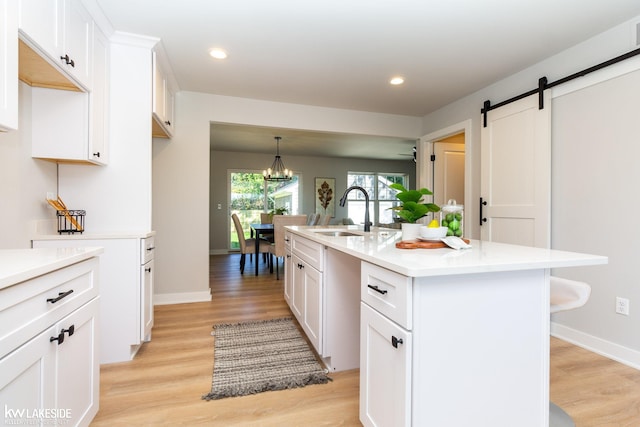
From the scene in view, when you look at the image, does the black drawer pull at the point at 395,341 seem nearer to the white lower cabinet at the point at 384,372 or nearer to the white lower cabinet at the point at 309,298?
the white lower cabinet at the point at 384,372

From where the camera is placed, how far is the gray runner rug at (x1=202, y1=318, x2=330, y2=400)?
1.82 m

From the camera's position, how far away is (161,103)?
2744 mm

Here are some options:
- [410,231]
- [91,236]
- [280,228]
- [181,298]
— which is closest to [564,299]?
[410,231]

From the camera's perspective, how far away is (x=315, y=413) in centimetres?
158

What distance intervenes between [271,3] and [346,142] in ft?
14.5

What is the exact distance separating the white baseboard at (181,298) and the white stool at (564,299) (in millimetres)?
3128

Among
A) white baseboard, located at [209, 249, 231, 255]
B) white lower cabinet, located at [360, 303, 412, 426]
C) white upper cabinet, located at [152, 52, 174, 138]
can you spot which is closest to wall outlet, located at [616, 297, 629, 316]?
white lower cabinet, located at [360, 303, 412, 426]

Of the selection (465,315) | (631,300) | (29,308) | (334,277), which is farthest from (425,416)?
(631,300)

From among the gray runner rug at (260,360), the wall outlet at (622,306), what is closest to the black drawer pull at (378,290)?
the gray runner rug at (260,360)

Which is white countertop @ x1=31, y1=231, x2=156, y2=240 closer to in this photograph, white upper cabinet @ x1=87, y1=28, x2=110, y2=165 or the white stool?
white upper cabinet @ x1=87, y1=28, x2=110, y2=165

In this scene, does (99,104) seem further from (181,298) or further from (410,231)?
(410,231)

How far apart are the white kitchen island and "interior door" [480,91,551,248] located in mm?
1744

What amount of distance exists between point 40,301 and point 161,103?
2.20 m

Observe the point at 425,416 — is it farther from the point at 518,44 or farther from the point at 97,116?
the point at 518,44
